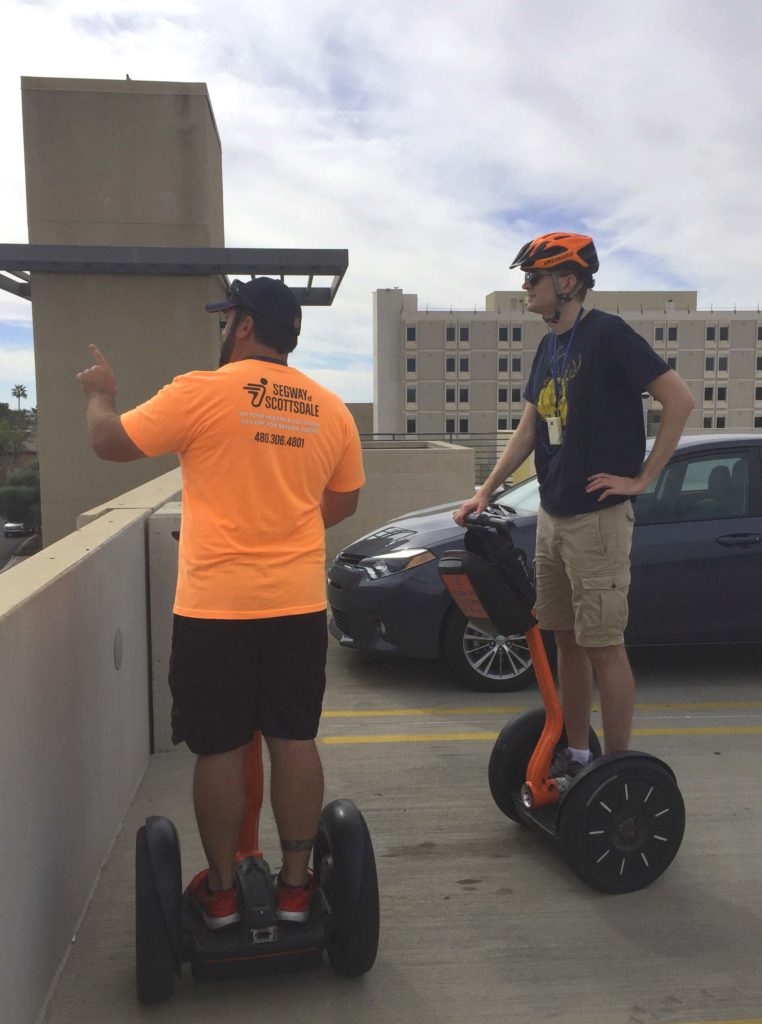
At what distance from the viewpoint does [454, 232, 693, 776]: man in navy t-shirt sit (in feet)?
9.64

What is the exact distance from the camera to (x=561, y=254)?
2990 mm

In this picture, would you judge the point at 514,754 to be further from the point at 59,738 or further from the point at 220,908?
the point at 59,738

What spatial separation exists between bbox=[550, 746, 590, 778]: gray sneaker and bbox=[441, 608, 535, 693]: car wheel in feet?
6.69

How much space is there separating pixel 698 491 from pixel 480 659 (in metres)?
1.67

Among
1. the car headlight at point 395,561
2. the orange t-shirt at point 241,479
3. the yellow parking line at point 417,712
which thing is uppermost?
the orange t-shirt at point 241,479

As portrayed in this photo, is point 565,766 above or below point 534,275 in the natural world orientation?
below

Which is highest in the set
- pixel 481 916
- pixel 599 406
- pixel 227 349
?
pixel 227 349

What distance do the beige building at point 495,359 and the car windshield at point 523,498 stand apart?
80.4 meters

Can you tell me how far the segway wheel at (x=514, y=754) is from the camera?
332cm

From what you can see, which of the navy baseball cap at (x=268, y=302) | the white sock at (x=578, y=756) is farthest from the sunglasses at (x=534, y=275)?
the white sock at (x=578, y=756)

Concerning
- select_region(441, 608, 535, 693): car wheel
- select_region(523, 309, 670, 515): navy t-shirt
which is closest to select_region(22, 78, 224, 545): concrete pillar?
select_region(441, 608, 535, 693): car wheel

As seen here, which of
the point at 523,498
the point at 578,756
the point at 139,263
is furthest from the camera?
the point at 139,263

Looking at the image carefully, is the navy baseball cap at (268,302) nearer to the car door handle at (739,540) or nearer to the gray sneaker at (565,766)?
the gray sneaker at (565,766)

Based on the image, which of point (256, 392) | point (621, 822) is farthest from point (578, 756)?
point (256, 392)
